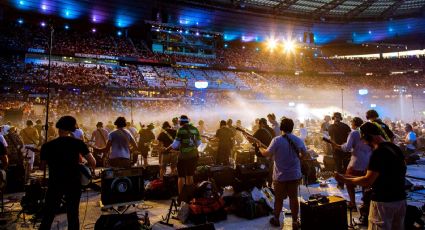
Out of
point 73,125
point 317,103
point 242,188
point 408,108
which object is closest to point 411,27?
point 408,108

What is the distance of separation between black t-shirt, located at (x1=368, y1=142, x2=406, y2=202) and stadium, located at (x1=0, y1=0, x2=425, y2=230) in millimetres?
16

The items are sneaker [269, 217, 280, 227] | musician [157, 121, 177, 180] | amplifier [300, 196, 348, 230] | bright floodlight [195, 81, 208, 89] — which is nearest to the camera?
amplifier [300, 196, 348, 230]

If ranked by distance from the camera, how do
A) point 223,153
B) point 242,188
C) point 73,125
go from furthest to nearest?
1. point 223,153
2. point 242,188
3. point 73,125

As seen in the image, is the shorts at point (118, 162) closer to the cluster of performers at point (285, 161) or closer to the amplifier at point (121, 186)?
the cluster of performers at point (285, 161)

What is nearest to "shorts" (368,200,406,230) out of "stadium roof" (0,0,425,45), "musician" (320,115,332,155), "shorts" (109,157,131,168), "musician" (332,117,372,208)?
"musician" (332,117,372,208)

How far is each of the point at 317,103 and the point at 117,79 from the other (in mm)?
26185

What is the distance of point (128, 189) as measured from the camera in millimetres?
5699

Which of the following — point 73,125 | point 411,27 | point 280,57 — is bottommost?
point 73,125

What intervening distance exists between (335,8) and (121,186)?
36.1m

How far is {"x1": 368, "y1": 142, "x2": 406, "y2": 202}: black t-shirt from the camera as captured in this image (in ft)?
10.4

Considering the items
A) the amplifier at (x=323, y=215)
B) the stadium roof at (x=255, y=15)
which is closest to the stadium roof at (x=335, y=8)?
the stadium roof at (x=255, y=15)

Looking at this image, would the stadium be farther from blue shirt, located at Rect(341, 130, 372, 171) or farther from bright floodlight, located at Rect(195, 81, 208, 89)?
bright floodlight, located at Rect(195, 81, 208, 89)

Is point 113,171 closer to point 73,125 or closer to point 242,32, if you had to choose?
point 73,125

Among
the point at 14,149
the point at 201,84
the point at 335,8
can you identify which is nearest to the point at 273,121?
the point at 14,149
